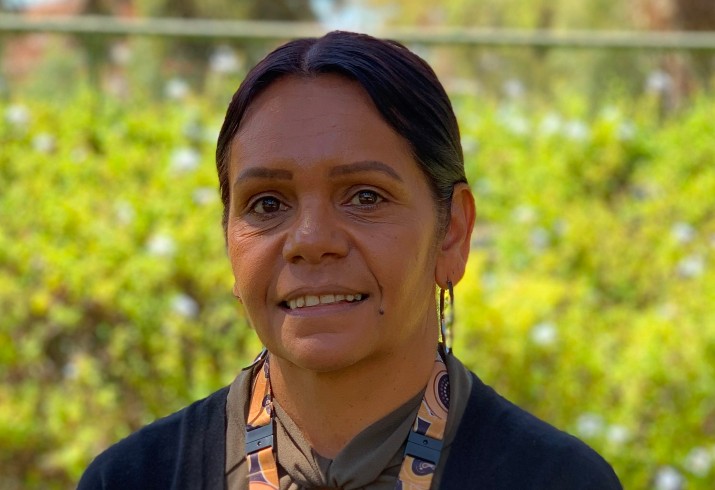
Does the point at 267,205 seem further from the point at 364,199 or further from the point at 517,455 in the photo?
the point at 517,455

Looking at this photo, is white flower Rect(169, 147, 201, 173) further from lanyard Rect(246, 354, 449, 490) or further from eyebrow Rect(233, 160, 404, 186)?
eyebrow Rect(233, 160, 404, 186)

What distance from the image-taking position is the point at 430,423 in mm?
1882

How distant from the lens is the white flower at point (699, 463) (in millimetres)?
4262

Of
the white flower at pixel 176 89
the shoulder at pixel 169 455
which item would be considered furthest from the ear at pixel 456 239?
the white flower at pixel 176 89

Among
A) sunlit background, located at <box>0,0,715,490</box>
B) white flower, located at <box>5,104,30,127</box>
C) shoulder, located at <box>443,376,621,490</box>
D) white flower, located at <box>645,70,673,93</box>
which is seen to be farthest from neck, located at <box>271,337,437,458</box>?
white flower, located at <box>645,70,673,93</box>

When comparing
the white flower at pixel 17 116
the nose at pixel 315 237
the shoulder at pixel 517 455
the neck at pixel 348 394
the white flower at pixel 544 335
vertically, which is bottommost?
the shoulder at pixel 517 455

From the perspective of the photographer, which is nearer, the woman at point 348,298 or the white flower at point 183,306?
the woman at point 348,298

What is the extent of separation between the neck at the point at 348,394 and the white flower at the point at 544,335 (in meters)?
2.55

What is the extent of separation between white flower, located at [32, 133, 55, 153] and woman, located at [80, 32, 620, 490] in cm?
389

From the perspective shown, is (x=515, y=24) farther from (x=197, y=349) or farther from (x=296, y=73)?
(x=296, y=73)

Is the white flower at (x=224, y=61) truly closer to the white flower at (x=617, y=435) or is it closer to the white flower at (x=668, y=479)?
the white flower at (x=617, y=435)

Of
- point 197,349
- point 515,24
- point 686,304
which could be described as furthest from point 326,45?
point 515,24

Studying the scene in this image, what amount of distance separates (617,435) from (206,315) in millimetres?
1688

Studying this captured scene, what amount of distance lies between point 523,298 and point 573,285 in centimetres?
61
